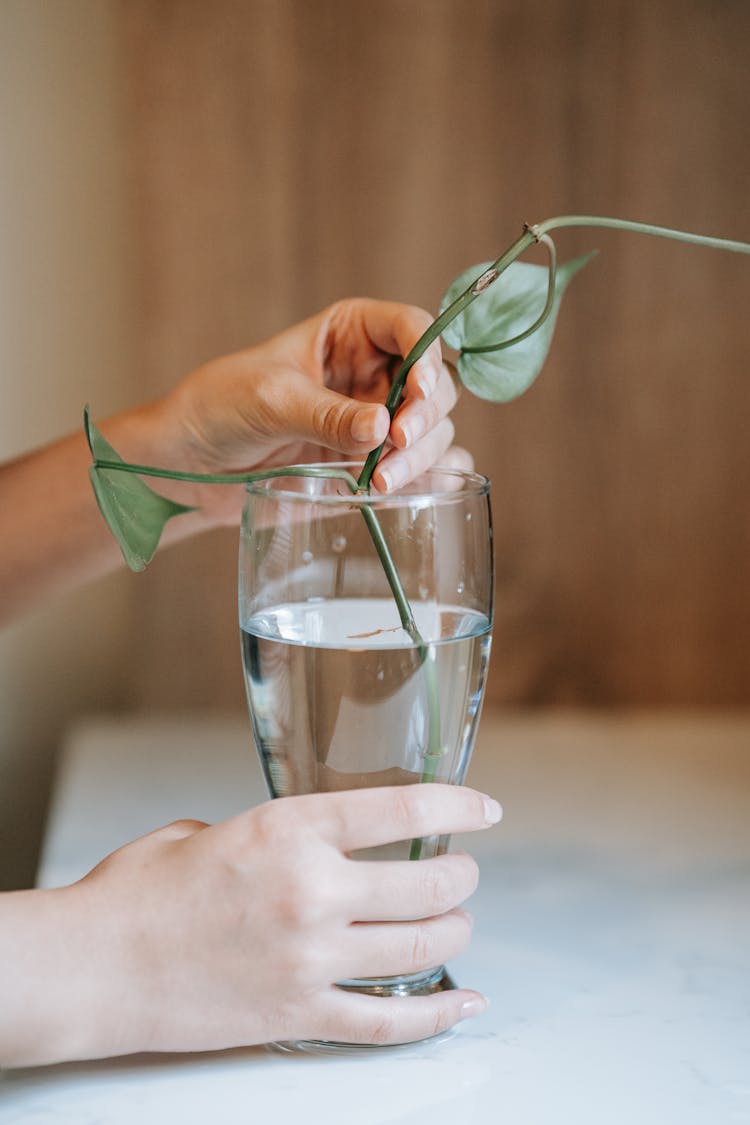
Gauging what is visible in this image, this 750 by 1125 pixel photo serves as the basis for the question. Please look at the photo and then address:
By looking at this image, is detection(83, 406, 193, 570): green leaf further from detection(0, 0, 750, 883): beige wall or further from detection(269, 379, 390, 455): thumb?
detection(0, 0, 750, 883): beige wall

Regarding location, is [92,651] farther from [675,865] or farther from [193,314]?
[675,865]

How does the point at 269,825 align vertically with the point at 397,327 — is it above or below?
below

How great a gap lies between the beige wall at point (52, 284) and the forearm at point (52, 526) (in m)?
0.21

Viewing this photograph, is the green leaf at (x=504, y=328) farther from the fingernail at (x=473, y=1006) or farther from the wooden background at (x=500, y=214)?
the wooden background at (x=500, y=214)

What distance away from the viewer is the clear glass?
525 mm

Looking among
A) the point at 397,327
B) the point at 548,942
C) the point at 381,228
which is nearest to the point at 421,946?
the point at 548,942

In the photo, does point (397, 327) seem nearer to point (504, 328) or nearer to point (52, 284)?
point (504, 328)

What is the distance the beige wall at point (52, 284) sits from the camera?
1.03 metres

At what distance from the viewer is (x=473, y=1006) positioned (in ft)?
1.74

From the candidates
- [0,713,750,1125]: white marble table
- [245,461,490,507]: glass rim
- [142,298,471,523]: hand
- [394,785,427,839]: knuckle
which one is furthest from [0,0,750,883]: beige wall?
[394,785,427,839]: knuckle

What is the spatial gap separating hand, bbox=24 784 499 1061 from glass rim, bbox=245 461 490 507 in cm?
12

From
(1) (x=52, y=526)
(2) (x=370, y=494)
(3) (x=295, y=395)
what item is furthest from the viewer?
(1) (x=52, y=526)

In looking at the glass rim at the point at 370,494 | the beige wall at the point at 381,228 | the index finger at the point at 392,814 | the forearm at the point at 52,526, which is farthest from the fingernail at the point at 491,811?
the beige wall at the point at 381,228

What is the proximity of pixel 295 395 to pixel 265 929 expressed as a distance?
11.6 inches
